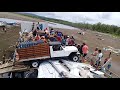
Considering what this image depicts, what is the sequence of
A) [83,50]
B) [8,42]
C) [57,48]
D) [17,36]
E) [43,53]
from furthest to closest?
[8,42] → [17,36] → [83,50] → [57,48] → [43,53]

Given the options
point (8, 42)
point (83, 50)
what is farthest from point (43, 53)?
point (8, 42)

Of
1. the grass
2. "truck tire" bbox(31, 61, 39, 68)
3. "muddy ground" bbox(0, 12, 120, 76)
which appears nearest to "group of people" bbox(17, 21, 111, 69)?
"muddy ground" bbox(0, 12, 120, 76)

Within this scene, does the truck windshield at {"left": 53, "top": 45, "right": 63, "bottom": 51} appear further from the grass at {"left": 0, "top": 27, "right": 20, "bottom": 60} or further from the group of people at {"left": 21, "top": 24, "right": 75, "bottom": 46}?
the grass at {"left": 0, "top": 27, "right": 20, "bottom": 60}

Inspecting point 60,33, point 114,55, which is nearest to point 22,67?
point 60,33

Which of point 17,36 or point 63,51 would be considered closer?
point 63,51

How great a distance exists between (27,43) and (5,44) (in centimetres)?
269

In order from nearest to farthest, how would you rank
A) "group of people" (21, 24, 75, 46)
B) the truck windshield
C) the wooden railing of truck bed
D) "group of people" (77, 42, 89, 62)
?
1. the wooden railing of truck bed
2. the truck windshield
3. "group of people" (77, 42, 89, 62)
4. "group of people" (21, 24, 75, 46)

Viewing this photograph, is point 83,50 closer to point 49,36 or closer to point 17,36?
point 49,36

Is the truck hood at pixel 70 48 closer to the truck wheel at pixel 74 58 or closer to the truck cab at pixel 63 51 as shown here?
the truck cab at pixel 63 51

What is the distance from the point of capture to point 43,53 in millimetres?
6469

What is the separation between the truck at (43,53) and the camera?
634 centimetres

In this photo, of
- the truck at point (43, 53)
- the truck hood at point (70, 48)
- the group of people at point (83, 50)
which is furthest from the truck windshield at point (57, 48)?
the group of people at point (83, 50)

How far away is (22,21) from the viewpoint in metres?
7.94

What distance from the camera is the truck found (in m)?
6.34
